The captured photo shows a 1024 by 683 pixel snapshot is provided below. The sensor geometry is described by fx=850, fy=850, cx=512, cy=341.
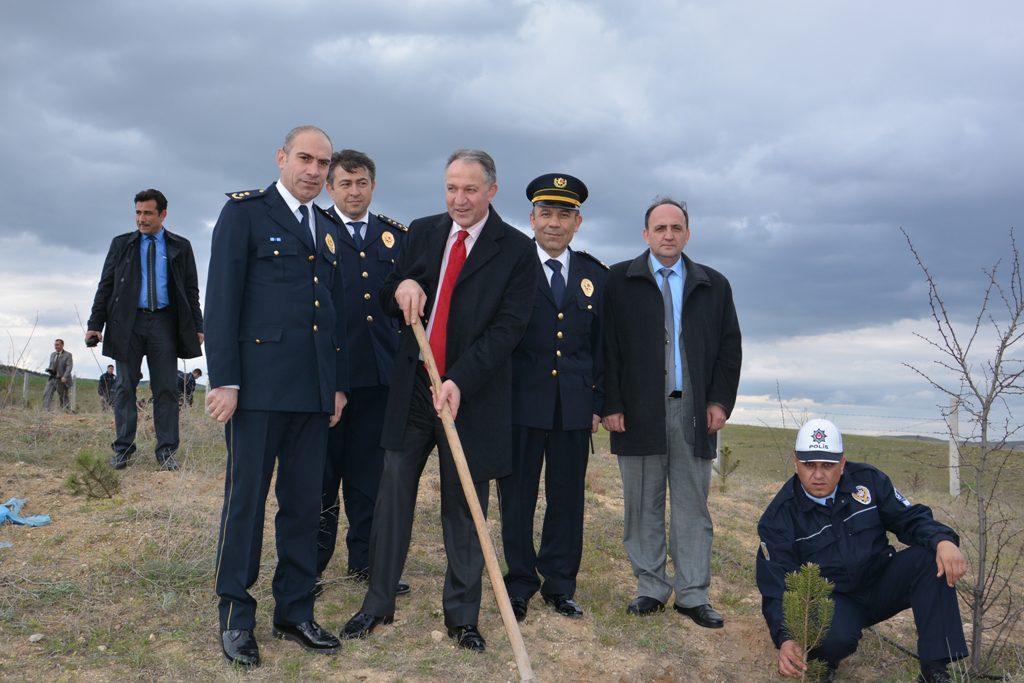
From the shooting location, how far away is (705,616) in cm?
552

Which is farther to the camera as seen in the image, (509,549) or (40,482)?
(40,482)

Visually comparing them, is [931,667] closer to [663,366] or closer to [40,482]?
[663,366]

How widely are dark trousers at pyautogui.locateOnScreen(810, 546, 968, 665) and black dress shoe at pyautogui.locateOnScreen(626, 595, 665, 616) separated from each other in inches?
41.2

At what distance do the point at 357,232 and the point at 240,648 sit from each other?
2.51 metres

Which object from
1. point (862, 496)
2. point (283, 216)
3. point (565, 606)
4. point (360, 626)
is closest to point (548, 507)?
point (565, 606)

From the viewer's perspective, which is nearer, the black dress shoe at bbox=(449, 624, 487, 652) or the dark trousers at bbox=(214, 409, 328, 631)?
the dark trousers at bbox=(214, 409, 328, 631)

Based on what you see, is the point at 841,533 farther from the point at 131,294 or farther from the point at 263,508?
the point at 131,294

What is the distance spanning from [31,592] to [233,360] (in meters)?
2.43

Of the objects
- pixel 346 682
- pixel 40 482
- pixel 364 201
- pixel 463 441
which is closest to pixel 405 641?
pixel 346 682

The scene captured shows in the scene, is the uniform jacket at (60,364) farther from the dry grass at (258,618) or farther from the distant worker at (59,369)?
the dry grass at (258,618)

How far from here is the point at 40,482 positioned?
25.2 ft

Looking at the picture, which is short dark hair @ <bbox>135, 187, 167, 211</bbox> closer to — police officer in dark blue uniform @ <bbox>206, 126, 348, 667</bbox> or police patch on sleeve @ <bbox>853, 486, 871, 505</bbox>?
police officer in dark blue uniform @ <bbox>206, 126, 348, 667</bbox>

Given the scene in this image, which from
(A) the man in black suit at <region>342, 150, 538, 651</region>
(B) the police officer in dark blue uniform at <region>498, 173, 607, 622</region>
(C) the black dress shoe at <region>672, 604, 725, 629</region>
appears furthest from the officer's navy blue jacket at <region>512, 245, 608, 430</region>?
(C) the black dress shoe at <region>672, 604, 725, 629</region>

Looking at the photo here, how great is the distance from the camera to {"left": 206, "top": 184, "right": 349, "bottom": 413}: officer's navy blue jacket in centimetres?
411
